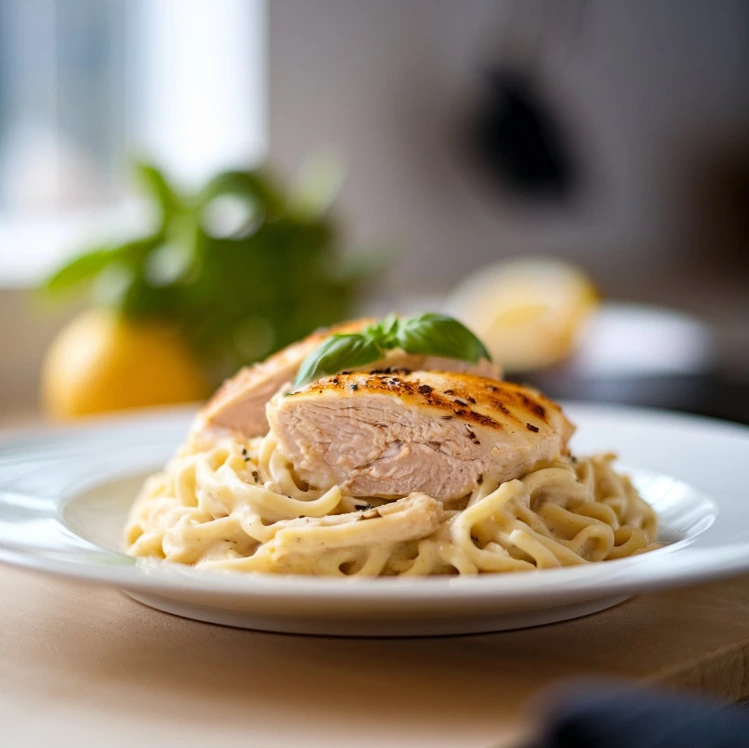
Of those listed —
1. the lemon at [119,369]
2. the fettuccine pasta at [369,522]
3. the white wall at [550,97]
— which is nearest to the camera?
the fettuccine pasta at [369,522]

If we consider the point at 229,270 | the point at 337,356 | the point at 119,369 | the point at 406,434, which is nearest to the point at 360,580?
the point at 406,434

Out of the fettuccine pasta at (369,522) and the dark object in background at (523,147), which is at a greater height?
the dark object in background at (523,147)

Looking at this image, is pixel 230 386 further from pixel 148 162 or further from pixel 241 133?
A: pixel 241 133

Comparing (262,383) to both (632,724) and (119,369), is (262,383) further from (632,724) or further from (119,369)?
(119,369)

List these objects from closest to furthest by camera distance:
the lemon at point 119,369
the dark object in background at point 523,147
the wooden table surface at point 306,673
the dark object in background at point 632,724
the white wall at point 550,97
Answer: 1. the dark object in background at point 632,724
2. the wooden table surface at point 306,673
3. the lemon at point 119,369
4. the white wall at point 550,97
5. the dark object in background at point 523,147

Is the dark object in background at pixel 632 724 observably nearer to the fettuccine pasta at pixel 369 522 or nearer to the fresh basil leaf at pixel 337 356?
the fettuccine pasta at pixel 369 522

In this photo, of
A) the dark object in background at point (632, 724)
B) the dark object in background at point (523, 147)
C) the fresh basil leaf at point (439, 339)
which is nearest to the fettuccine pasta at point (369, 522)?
the fresh basil leaf at point (439, 339)
